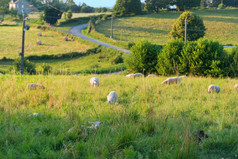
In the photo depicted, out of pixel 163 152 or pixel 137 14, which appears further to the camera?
pixel 137 14

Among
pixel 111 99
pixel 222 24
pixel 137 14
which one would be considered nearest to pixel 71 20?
pixel 137 14

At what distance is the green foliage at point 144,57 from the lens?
1912 cm

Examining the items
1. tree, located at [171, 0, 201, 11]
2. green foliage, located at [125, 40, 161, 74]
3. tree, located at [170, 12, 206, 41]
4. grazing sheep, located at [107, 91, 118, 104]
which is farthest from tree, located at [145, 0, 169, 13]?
grazing sheep, located at [107, 91, 118, 104]

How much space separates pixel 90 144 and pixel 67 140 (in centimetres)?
52

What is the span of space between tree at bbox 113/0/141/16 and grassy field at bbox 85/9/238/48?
11.4 feet

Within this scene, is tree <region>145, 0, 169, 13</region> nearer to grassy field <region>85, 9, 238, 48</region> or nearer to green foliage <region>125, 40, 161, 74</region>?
grassy field <region>85, 9, 238, 48</region>

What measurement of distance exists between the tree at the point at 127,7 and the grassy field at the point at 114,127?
68954mm

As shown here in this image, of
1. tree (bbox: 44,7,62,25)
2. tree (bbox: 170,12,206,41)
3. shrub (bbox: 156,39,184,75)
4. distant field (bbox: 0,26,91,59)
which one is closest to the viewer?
shrub (bbox: 156,39,184,75)

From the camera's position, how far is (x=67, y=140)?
3.74m

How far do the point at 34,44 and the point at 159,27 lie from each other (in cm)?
2901

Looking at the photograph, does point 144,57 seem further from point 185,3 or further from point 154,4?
point 185,3

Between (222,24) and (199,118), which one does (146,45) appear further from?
(222,24)

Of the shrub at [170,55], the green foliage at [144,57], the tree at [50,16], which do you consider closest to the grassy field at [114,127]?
the shrub at [170,55]

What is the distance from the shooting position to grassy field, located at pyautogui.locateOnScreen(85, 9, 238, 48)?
163ft
